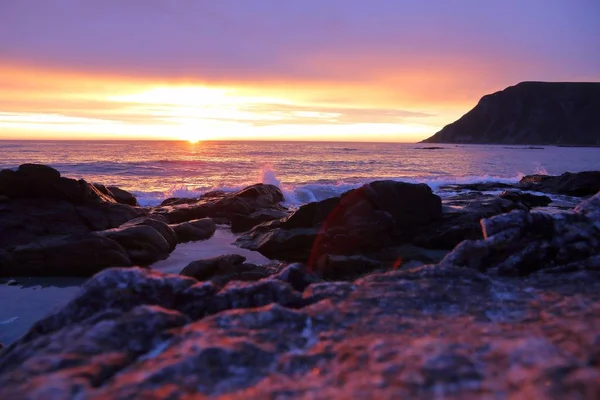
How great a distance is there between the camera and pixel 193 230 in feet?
43.5

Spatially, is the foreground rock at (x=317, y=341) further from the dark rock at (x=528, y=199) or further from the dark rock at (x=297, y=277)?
the dark rock at (x=528, y=199)

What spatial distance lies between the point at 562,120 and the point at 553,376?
611ft

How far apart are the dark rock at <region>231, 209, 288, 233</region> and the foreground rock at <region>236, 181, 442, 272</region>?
1457mm

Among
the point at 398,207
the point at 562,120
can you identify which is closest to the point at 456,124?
the point at 562,120

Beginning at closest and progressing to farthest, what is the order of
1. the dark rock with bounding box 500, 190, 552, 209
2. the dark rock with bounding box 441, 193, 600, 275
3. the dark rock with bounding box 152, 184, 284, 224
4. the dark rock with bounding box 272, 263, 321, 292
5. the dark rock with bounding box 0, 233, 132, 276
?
the dark rock with bounding box 272, 263, 321, 292 < the dark rock with bounding box 441, 193, 600, 275 < the dark rock with bounding box 0, 233, 132, 276 < the dark rock with bounding box 152, 184, 284, 224 < the dark rock with bounding box 500, 190, 552, 209

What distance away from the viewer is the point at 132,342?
8.19 feet

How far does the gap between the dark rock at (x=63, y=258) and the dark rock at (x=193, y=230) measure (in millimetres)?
3193

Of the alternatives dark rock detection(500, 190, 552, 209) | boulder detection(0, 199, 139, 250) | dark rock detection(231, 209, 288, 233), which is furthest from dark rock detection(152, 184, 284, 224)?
dark rock detection(500, 190, 552, 209)

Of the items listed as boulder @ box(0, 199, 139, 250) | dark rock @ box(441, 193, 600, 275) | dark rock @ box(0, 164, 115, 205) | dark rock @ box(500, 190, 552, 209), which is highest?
dark rock @ box(441, 193, 600, 275)

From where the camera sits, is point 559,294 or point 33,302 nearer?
point 559,294

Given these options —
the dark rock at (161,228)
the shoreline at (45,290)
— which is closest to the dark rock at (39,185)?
the dark rock at (161,228)

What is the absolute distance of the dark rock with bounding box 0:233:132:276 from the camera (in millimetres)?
9289

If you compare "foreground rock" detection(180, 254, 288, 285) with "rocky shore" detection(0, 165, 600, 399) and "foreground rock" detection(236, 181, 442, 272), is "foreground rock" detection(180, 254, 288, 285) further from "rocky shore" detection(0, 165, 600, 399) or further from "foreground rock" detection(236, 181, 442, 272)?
"rocky shore" detection(0, 165, 600, 399)

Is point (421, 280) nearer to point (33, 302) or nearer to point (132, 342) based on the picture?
point (132, 342)
